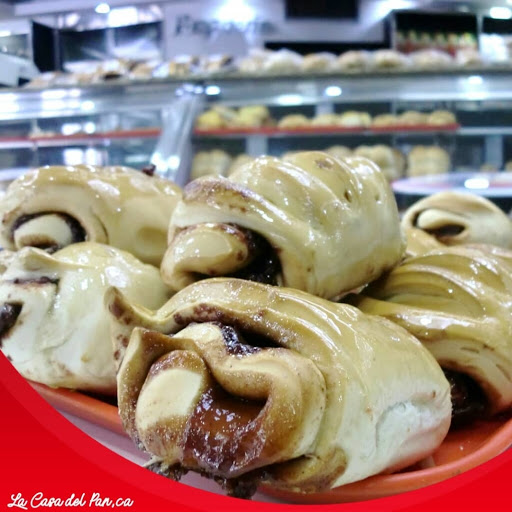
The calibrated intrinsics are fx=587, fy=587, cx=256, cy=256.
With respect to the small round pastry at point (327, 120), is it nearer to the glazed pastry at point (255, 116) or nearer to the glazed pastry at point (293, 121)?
the glazed pastry at point (293, 121)

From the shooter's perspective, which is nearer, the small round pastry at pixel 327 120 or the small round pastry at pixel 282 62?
the small round pastry at pixel 327 120

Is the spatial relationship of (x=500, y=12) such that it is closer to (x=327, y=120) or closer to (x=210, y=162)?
(x=327, y=120)

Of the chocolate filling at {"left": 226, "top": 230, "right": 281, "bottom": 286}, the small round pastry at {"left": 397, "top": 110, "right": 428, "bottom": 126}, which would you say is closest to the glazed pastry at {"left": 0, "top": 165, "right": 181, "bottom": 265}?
the chocolate filling at {"left": 226, "top": 230, "right": 281, "bottom": 286}

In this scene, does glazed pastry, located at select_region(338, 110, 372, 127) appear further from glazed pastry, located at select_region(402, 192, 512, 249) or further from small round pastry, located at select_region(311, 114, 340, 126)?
glazed pastry, located at select_region(402, 192, 512, 249)

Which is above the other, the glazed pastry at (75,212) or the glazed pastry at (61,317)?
the glazed pastry at (75,212)

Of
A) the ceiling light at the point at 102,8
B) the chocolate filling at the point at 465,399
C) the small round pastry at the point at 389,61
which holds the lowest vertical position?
the chocolate filling at the point at 465,399

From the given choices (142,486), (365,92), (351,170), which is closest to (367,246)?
(351,170)

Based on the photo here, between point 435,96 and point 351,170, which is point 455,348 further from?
point 435,96

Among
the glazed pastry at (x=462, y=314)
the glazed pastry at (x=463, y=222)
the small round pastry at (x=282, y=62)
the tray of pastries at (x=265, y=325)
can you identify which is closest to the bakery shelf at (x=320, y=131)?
the small round pastry at (x=282, y=62)
